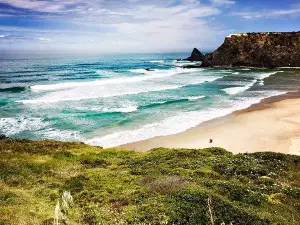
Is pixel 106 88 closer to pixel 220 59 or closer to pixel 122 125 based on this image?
pixel 122 125

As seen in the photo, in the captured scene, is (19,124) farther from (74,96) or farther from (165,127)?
(74,96)

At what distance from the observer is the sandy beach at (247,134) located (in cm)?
2077

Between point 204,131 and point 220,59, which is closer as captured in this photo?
point 204,131

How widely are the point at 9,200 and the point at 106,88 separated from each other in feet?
134

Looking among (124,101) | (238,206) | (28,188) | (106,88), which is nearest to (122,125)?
(124,101)

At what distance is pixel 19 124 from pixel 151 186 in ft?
67.1

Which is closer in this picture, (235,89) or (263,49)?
(235,89)

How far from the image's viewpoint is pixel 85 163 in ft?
45.8

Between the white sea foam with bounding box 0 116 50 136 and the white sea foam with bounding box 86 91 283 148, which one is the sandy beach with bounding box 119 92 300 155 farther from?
the white sea foam with bounding box 0 116 50 136

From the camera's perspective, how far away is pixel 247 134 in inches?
934

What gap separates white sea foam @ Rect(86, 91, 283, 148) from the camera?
73.6ft

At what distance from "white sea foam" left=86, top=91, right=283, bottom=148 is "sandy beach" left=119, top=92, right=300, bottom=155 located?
890 mm

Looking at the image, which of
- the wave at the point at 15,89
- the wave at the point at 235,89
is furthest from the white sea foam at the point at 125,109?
the wave at the point at 15,89

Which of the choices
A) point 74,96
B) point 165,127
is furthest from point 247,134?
point 74,96
